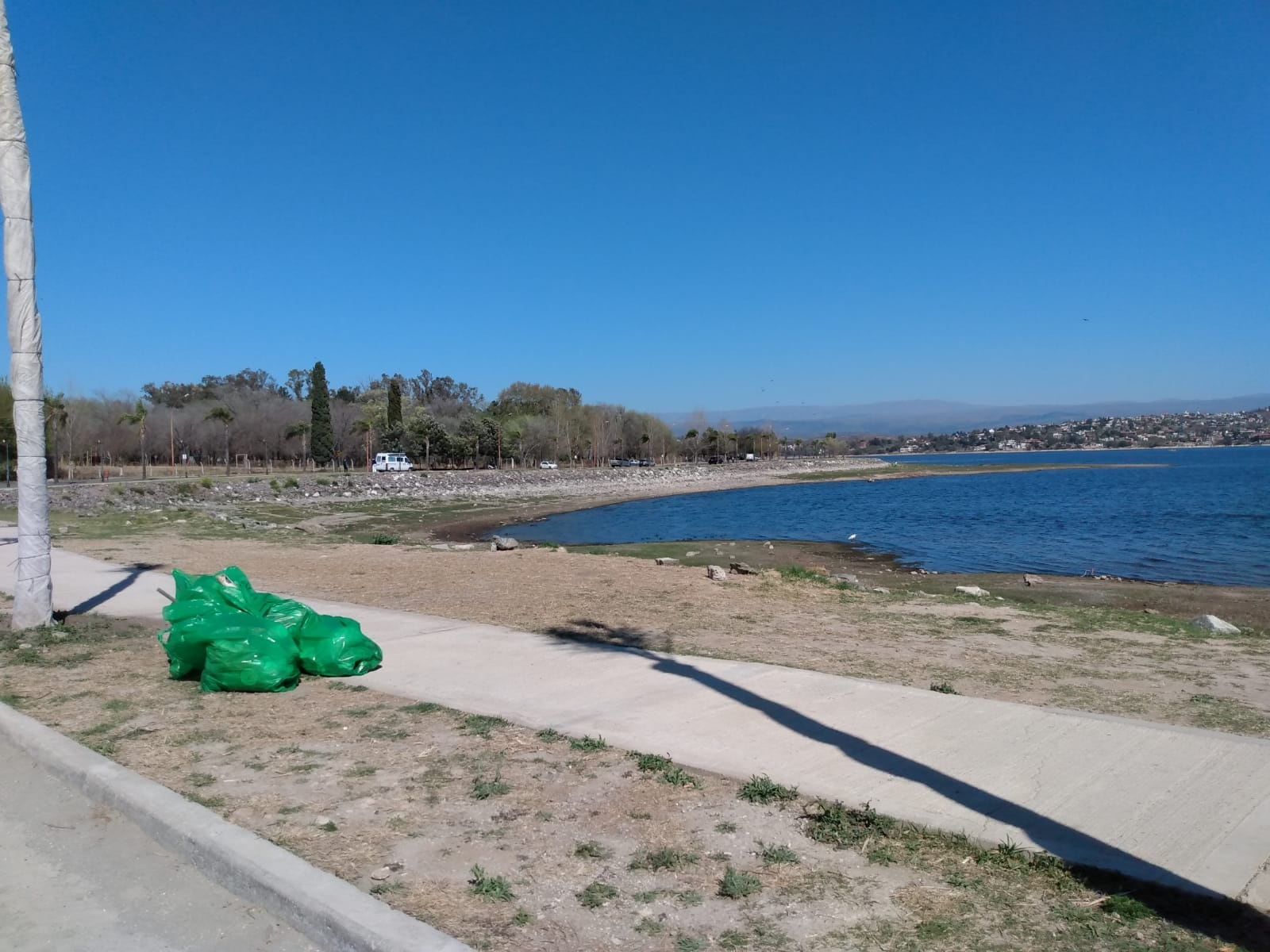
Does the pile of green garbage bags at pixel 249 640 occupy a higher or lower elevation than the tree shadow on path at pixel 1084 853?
higher

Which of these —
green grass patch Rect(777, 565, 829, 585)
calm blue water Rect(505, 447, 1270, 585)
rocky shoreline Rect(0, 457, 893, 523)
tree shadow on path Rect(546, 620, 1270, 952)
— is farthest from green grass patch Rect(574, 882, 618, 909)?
rocky shoreline Rect(0, 457, 893, 523)

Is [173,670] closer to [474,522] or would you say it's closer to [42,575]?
[42,575]

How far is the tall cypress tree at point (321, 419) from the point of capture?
73.4 metres

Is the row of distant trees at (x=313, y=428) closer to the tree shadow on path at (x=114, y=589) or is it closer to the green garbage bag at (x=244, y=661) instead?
the tree shadow on path at (x=114, y=589)

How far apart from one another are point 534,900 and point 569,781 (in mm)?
1405

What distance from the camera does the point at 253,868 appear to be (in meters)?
4.01

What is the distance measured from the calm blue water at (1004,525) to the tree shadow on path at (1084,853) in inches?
784

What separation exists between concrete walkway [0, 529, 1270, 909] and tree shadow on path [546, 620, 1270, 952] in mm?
14

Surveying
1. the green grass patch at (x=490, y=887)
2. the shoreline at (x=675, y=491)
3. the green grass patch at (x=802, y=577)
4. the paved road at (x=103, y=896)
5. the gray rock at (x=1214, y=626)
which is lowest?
the shoreline at (x=675, y=491)

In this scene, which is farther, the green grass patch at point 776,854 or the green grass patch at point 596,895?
the green grass patch at point 776,854

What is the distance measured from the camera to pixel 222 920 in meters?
3.82

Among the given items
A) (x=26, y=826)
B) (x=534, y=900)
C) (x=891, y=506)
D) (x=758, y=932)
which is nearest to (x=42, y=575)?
(x=26, y=826)

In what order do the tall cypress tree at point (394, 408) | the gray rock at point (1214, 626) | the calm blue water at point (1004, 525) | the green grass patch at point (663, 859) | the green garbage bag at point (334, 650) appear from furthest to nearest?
1. the tall cypress tree at point (394, 408)
2. the calm blue water at point (1004, 525)
3. the gray rock at point (1214, 626)
4. the green garbage bag at point (334, 650)
5. the green grass patch at point (663, 859)

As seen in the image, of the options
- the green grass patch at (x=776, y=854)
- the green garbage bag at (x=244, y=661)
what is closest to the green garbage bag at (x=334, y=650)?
the green garbage bag at (x=244, y=661)
